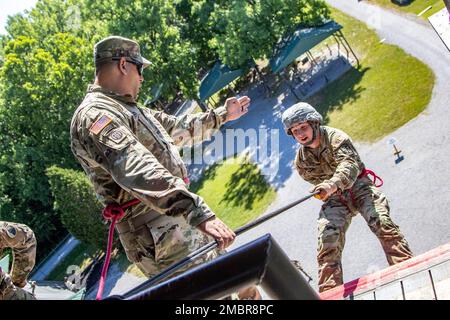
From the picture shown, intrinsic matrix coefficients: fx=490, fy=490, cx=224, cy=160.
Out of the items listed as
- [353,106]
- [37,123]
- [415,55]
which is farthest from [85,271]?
[415,55]

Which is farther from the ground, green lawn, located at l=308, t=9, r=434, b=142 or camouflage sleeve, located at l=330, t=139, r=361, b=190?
camouflage sleeve, located at l=330, t=139, r=361, b=190

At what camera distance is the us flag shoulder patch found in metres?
3.56

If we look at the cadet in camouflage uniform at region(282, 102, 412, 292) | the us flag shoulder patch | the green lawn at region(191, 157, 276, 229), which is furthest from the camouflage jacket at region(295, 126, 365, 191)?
the green lawn at region(191, 157, 276, 229)

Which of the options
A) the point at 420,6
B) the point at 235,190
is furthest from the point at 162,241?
the point at 420,6

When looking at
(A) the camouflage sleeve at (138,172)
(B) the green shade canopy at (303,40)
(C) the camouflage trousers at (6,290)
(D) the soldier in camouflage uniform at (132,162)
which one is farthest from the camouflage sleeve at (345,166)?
(B) the green shade canopy at (303,40)

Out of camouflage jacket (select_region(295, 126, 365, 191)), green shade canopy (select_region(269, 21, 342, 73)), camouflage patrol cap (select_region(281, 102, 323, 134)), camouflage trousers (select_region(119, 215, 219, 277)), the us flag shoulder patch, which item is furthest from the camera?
green shade canopy (select_region(269, 21, 342, 73))

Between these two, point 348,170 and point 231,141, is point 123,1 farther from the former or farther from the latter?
point 348,170

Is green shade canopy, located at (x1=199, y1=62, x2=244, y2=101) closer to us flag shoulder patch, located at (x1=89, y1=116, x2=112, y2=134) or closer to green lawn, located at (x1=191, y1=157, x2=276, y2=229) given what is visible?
green lawn, located at (x1=191, y1=157, x2=276, y2=229)

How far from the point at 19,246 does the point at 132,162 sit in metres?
4.59

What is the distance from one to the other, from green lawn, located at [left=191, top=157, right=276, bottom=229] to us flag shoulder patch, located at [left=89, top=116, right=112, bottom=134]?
15923 mm

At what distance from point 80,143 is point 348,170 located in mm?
3016

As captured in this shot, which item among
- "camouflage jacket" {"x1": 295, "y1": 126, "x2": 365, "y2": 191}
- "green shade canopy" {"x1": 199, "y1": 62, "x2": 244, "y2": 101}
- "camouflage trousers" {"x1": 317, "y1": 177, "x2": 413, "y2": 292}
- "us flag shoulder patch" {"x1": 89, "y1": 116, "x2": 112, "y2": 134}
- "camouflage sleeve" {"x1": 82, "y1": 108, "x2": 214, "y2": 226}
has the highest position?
"us flag shoulder patch" {"x1": 89, "y1": 116, "x2": 112, "y2": 134}

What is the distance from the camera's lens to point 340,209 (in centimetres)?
572

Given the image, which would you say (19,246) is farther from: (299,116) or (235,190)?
(235,190)
